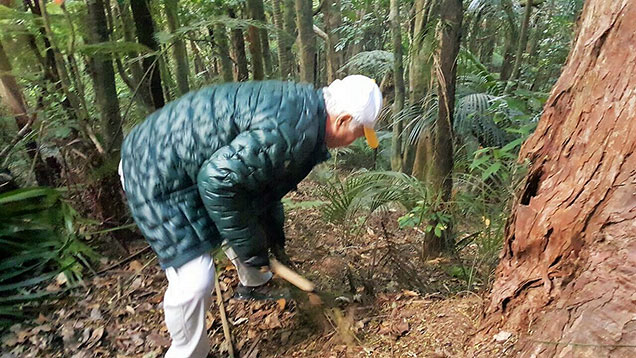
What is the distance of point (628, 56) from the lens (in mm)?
1389

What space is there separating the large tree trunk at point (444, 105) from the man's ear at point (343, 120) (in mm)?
909

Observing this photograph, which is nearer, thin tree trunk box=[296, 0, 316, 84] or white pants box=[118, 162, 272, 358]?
white pants box=[118, 162, 272, 358]

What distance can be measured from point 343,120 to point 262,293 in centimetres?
139

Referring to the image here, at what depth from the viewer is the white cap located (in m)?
2.01

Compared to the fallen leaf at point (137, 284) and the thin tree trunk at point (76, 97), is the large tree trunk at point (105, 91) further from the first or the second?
the fallen leaf at point (137, 284)

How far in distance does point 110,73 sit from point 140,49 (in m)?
0.49

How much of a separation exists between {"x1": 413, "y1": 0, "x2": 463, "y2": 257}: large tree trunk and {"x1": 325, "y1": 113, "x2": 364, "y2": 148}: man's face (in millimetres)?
882

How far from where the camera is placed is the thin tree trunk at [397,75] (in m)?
6.49

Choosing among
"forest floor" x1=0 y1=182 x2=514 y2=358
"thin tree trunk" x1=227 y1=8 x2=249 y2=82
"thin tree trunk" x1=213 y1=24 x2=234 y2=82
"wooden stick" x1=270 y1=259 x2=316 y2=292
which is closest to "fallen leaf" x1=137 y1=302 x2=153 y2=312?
"forest floor" x1=0 y1=182 x2=514 y2=358

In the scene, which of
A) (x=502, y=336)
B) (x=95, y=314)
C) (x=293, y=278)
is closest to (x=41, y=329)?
(x=95, y=314)

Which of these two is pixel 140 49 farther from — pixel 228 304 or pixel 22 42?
pixel 228 304

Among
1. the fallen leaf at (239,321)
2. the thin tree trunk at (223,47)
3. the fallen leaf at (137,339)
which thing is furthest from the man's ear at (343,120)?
the thin tree trunk at (223,47)

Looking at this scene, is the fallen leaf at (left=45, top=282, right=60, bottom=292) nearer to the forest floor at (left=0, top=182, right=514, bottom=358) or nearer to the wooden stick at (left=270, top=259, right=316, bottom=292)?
the forest floor at (left=0, top=182, right=514, bottom=358)

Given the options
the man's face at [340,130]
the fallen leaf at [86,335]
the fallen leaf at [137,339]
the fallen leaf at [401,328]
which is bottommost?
the fallen leaf at [137,339]
